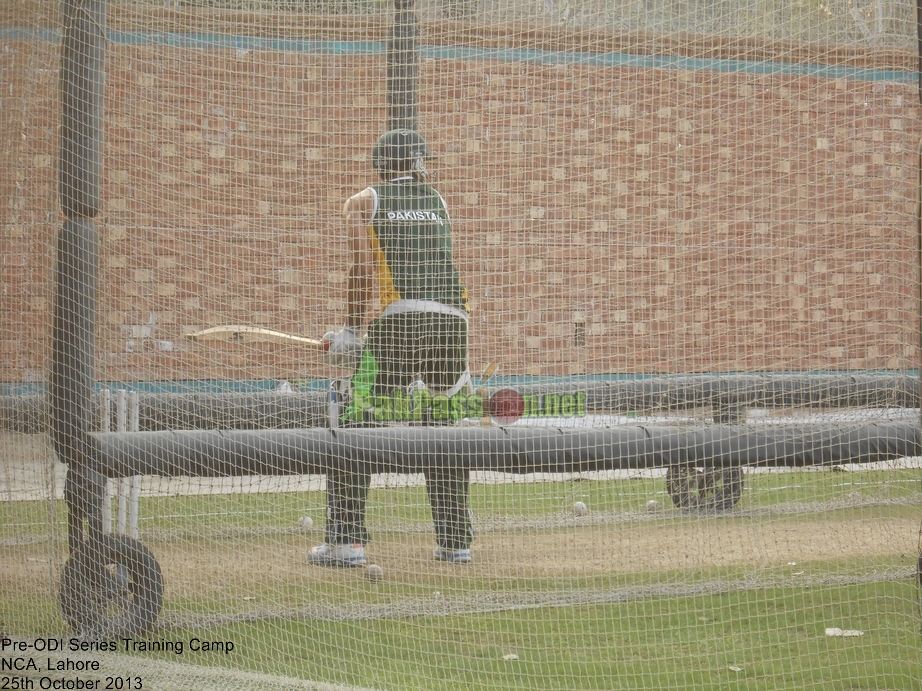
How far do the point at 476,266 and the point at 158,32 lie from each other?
2.16 meters

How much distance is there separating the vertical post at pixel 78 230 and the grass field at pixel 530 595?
0.38 metres

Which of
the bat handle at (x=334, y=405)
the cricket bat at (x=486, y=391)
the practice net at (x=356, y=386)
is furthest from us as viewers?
the cricket bat at (x=486, y=391)

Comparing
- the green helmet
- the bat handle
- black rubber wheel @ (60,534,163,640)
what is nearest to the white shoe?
the bat handle

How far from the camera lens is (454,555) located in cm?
435

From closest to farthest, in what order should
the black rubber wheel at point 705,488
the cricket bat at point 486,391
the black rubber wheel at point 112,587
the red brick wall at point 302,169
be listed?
the black rubber wheel at point 112,587, the red brick wall at point 302,169, the cricket bat at point 486,391, the black rubber wheel at point 705,488

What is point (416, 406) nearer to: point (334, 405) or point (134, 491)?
point (334, 405)

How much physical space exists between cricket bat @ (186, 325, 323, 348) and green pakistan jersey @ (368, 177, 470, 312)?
40 cm

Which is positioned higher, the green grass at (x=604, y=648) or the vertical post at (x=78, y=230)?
the vertical post at (x=78, y=230)

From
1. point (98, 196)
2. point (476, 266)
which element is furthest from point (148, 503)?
point (476, 266)

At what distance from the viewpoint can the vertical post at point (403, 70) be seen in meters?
3.96

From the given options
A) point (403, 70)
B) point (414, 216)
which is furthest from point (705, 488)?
point (403, 70)

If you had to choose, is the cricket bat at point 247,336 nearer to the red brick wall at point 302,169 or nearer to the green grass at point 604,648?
the red brick wall at point 302,169

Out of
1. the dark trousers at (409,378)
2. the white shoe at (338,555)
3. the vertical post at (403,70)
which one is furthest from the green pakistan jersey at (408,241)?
the white shoe at (338,555)

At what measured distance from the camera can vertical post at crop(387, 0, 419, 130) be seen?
3961mm
